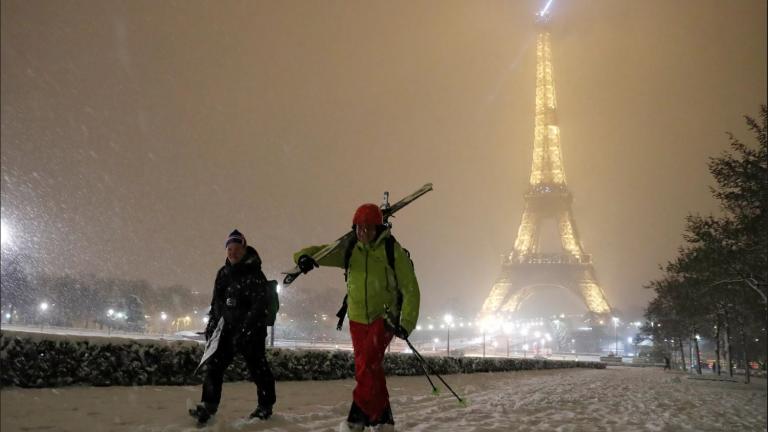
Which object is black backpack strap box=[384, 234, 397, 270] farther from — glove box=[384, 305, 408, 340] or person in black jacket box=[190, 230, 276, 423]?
person in black jacket box=[190, 230, 276, 423]

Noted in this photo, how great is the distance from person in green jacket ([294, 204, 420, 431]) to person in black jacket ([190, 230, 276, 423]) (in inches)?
27.6

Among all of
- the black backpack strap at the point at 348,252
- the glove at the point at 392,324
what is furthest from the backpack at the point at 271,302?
the glove at the point at 392,324

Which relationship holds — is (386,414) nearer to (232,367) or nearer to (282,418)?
(282,418)

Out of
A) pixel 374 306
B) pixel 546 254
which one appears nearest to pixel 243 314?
pixel 374 306

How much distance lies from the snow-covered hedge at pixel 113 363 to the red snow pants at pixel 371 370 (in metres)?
3.90

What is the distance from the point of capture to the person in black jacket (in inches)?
185

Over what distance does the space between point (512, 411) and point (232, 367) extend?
4.37 meters

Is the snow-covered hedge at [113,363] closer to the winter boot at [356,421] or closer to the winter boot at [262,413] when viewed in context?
the winter boot at [262,413]

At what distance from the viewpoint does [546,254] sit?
7356cm

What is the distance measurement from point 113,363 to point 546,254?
71.6 m

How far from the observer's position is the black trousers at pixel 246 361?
14.8 feet

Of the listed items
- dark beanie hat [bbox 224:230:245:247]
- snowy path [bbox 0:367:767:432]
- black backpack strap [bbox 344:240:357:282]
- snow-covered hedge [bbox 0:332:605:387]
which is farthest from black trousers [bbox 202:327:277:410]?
snow-covered hedge [bbox 0:332:605:387]

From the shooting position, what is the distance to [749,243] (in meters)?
14.8

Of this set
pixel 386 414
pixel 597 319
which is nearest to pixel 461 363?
pixel 386 414
